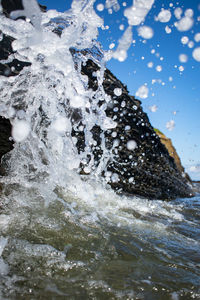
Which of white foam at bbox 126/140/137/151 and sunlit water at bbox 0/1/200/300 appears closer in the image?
sunlit water at bbox 0/1/200/300

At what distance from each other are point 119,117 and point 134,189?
1959 millimetres

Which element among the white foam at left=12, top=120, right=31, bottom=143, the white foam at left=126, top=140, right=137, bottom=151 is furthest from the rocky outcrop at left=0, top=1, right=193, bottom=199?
the white foam at left=12, top=120, right=31, bottom=143

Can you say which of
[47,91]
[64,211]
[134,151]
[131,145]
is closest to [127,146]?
[131,145]

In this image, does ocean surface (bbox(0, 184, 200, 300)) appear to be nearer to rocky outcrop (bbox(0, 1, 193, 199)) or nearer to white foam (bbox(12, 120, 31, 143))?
white foam (bbox(12, 120, 31, 143))

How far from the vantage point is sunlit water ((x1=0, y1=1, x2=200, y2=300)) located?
1.38 m

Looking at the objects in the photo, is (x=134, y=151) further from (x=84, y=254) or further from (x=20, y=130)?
(x=84, y=254)

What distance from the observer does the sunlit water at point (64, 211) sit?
1382 millimetres

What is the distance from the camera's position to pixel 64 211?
2557mm

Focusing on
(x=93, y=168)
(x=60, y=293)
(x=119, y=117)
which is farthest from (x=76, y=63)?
(x=60, y=293)

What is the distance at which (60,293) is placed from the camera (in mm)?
1234

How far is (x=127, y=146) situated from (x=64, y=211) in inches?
118

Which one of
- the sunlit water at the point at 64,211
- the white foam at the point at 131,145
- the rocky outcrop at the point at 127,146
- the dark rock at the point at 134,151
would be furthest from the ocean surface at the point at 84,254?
the white foam at the point at 131,145

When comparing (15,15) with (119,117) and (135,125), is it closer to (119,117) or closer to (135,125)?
(119,117)

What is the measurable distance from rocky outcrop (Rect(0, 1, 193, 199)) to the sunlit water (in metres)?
0.25
